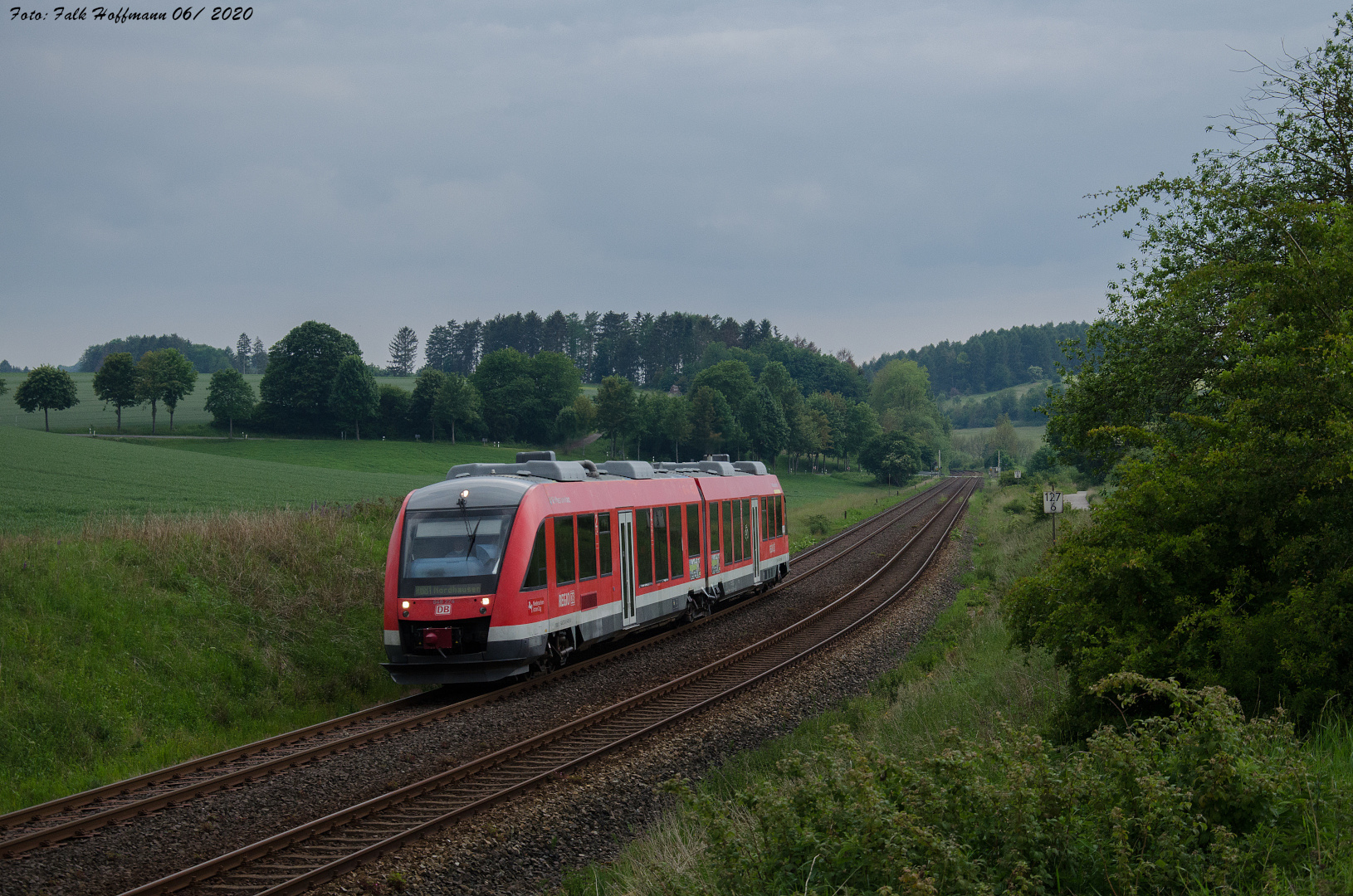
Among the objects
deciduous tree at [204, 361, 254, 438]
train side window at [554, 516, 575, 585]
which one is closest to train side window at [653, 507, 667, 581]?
train side window at [554, 516, 575, 585]

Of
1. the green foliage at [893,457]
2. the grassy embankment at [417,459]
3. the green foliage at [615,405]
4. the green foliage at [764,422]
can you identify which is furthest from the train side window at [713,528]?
the green foliage at [764,422]

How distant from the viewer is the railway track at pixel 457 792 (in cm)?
714

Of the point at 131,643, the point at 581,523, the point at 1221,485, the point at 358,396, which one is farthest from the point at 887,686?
the point at 358,396

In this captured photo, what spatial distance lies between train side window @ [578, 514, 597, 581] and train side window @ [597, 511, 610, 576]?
0.15 m

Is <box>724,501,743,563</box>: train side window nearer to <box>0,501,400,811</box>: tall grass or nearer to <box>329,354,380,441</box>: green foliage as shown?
<box>0,501,400,811</box>: tall grass

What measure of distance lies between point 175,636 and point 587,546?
19.7 feet

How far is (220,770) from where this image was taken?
9.86 m

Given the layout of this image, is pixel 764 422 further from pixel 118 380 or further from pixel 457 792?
pixel 457 792

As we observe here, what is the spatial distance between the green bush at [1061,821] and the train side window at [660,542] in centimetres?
1255

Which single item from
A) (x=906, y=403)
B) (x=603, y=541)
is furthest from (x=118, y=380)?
(x=906, y=403)

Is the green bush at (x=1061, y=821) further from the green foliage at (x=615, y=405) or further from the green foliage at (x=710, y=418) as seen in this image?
the green foliage at (x=710, y=418)

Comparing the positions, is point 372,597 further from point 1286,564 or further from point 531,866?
point 1286,564

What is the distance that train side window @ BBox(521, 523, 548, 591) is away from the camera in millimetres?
13398

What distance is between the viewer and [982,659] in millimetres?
13336
